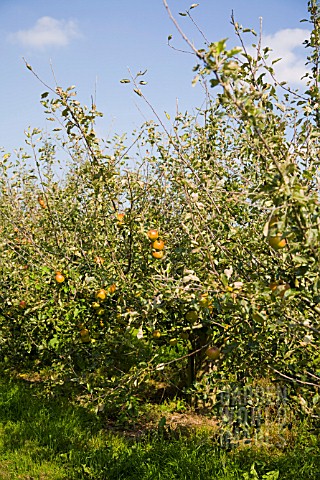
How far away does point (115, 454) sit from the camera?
3486 mm

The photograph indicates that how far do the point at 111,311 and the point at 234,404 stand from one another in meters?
1.12

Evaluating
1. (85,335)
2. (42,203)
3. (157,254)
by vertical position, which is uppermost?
(42,203)

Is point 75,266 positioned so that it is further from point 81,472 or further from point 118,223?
point 81,472

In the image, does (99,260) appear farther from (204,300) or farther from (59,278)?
(204,300)

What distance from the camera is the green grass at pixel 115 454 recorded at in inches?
124

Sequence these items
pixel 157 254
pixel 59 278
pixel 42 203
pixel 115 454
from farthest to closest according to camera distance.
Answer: pixel 42 203
pixel 59 278
pixel 115 454
pixel 157 254

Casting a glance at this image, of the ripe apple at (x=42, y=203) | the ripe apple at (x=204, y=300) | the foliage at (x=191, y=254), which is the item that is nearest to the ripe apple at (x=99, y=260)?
the foliage at (x=191, y=254)

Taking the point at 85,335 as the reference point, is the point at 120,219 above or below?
above

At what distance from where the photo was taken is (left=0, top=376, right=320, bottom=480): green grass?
3.14 m

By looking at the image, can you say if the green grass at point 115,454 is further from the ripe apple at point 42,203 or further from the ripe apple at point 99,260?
the ripe apple at point 42,203

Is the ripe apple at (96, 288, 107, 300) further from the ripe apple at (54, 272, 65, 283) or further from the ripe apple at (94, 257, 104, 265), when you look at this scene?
the ripe apple at (54, 272, 65, 283)

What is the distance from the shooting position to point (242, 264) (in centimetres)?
263

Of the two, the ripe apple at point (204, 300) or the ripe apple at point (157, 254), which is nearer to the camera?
the ripe apple at point (204, 300)

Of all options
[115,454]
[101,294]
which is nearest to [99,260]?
[101,294]
